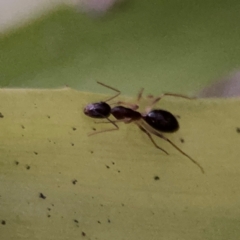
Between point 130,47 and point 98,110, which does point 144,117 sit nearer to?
point 98,110

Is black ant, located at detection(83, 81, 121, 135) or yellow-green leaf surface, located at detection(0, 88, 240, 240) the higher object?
black ant, located at detection(83, 81, 121, 135)

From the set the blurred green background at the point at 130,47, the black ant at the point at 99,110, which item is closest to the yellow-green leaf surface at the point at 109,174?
the black ant at the point at 99,110

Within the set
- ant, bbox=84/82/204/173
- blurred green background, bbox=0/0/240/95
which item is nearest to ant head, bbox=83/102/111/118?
ant, bbox=84/82/204/173

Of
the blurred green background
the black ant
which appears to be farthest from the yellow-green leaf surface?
the blurred green background

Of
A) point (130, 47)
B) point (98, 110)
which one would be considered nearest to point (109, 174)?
point (98, 110)

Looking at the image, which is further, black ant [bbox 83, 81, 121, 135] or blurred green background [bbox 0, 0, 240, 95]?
blurred green background [bbox 0, 0, 240, 95]

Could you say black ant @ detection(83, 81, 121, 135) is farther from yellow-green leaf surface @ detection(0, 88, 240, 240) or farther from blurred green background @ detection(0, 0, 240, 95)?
blurred green background @ detection(0, 0, 240, 95)

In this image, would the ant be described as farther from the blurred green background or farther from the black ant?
the blurred green background
